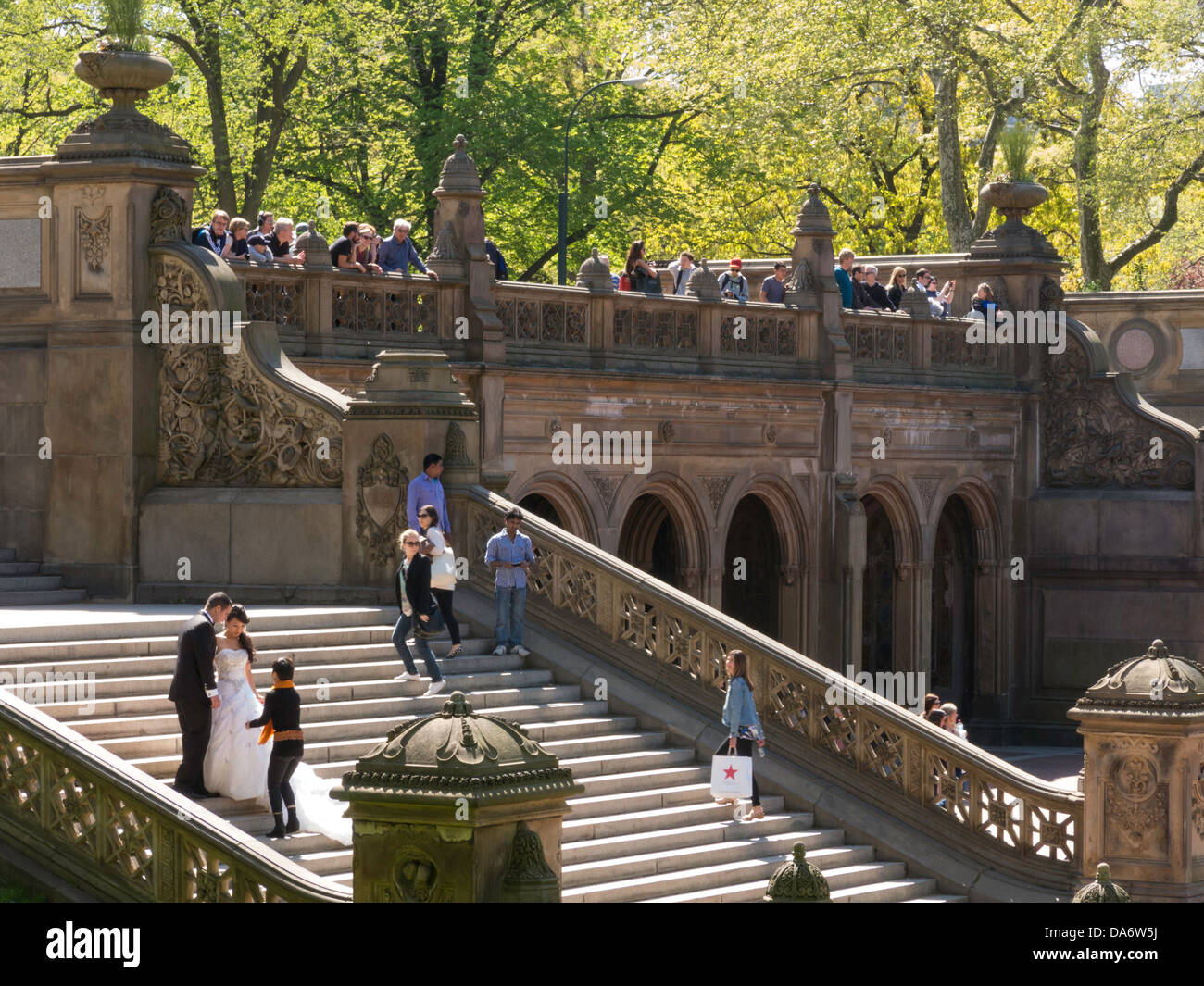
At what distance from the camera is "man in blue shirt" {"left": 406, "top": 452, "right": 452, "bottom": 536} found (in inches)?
784

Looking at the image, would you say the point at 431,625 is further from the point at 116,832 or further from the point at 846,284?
the point at 846,284

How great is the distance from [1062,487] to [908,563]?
125 inches

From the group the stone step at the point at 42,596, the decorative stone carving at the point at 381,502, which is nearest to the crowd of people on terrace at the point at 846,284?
the decorative stone carving at the point at 381,502

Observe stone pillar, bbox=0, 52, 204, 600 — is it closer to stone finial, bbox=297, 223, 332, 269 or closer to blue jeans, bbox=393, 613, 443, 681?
stone finial, bbox=297, 223, 332, 269

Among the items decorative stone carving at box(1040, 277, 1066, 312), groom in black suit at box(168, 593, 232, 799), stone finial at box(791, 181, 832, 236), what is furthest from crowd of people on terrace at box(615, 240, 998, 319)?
groom in black suit at box(168, 593, 232, 799)

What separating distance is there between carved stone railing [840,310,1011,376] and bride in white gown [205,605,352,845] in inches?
709

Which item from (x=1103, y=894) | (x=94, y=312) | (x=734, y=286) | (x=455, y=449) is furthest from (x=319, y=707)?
(x=734, y=286)

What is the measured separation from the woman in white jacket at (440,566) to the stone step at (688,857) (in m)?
2.71

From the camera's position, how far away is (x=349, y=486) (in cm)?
2066

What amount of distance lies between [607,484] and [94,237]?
356 inches

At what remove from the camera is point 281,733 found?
15.5 m

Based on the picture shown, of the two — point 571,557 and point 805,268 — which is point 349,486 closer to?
point 571,557

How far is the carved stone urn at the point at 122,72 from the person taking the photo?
2173 cm
